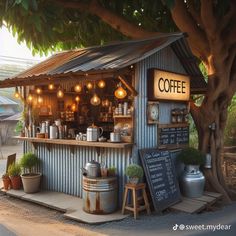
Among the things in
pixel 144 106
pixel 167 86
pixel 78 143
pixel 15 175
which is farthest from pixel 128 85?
pixel 15 175

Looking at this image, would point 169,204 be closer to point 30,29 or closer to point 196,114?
point 196,114

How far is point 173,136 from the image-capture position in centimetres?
870

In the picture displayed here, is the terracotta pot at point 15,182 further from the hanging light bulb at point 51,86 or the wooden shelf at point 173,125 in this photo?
the wooden shelf at point 173,125

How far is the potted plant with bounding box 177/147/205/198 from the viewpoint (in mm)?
8257

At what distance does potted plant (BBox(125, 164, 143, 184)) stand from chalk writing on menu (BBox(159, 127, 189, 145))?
149cm

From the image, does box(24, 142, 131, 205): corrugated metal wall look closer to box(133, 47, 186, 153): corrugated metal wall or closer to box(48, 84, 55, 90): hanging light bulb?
box(133, 47, 186, 153): corrugated metal wall

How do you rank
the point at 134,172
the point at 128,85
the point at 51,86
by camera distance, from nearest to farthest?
1. the point at 134,172
2. the point at 128,85
3. the point at 51,86

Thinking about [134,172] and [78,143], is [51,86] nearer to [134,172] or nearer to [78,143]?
[78,143]

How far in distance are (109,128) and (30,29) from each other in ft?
11.8

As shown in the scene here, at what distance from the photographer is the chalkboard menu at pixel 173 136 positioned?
27.1ft

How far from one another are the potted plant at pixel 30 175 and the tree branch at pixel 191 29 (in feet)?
16.9

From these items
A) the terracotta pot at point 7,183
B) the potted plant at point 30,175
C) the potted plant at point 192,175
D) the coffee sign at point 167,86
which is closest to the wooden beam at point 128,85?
the coffee sign at point 167,86

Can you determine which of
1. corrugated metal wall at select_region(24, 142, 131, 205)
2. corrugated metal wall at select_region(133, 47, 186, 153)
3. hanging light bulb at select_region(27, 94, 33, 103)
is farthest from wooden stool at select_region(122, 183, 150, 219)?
hanging light bulb at select_region(27, 94, 33, 103)

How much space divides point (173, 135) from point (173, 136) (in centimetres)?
3
